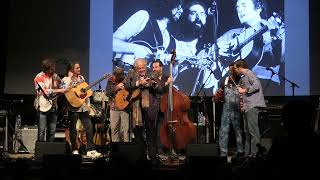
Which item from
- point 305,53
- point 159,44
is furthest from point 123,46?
point 305,53

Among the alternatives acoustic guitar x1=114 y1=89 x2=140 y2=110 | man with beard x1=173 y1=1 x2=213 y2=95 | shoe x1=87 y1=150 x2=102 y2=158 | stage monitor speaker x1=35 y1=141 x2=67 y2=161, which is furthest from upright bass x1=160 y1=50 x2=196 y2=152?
stage monitor speaker x1=35 y1=141 x2=67 y2=161

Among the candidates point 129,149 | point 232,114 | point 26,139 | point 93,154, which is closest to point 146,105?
point 93,154

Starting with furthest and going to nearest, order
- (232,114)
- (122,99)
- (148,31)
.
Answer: (148,31) < (232,114) < (122,99)

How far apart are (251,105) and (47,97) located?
12.2ft

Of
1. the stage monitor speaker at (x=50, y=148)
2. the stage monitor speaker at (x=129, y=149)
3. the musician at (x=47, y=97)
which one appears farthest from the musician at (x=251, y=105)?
the stage monitor speaker at (x=50, y=148)

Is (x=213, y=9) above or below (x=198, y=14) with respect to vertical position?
above

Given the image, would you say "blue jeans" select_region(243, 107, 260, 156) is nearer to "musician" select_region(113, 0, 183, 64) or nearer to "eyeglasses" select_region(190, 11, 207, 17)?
"musician" select_region(113, 0, 183, 64)

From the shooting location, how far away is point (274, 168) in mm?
3590

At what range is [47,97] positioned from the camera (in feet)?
30.4

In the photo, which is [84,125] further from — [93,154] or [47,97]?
[47,97]

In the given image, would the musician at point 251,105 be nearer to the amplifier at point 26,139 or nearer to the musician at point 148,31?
the musician at point 148,31

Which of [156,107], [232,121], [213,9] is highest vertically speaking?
[213,9]

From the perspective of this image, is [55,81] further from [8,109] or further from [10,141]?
[10,141]

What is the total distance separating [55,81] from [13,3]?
2928 mm
